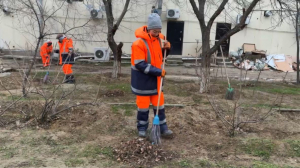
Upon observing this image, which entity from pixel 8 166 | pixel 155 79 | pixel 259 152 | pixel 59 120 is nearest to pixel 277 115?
pixel 259 152

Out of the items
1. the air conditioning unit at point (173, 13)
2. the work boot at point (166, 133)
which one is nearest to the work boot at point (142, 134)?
the work boot at point (166, 133)

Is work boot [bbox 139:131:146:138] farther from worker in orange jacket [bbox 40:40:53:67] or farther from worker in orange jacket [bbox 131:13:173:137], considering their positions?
worker in orange jacket [bbox 40:40:53:67]

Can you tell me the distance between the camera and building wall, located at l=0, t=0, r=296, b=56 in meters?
14.0

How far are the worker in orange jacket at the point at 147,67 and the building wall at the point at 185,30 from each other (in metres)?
9.59

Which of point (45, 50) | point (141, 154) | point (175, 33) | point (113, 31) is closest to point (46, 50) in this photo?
point (45, 50)

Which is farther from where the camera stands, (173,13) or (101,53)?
(173,13)

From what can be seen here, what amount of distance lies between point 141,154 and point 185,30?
12.3 meters

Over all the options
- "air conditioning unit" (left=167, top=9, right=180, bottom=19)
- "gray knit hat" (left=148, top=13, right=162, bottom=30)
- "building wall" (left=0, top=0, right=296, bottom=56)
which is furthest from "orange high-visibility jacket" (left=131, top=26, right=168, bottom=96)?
"air conditioning unit" (left=167, top=9, right=180, bottom=19)

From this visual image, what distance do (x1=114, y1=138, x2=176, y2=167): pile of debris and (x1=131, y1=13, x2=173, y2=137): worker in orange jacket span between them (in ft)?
1.68

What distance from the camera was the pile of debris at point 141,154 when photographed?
3.27 meters

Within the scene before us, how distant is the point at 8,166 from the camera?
3.07m

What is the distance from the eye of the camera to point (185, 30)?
14883 millimetres

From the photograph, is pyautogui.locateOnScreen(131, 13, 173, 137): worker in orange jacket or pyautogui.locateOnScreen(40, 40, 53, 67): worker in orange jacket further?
pyautogui.locateOnScreen(40, 40, 53, 67): worker in orange jacket

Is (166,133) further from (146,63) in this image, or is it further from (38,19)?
(38,19)
